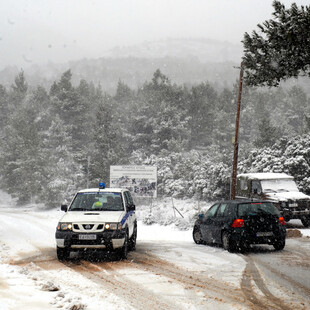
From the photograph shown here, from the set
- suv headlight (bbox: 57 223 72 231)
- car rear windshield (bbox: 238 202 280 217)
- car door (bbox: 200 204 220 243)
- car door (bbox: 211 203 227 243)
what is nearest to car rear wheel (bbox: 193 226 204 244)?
car door (bbox: 200 204 220 243)

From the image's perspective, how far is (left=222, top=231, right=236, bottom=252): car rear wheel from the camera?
35.5 feet

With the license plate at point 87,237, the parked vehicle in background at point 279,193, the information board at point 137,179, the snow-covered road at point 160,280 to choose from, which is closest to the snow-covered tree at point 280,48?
the snow-covered road at point 160,280

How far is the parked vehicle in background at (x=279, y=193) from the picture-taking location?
57.5ft

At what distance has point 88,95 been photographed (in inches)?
2697

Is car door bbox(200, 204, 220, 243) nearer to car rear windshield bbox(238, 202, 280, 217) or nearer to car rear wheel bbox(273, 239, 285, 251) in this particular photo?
car rear windshield bbox(238, 202, 280, 217)

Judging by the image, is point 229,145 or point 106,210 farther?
point 229,145

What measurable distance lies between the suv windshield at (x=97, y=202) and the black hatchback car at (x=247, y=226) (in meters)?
2.96

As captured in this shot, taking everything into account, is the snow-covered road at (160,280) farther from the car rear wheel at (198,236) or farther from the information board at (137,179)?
the information board at (137,179)

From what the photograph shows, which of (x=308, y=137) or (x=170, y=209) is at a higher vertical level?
(x=308, y=137)

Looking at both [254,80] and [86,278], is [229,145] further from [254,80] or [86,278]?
[86,278]

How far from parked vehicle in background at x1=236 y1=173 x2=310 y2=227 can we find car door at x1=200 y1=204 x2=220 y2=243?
225 inches

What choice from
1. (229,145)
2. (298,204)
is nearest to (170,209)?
(298,204)

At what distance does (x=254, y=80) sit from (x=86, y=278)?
23.8 feet

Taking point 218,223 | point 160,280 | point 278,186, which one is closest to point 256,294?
point 160,280
